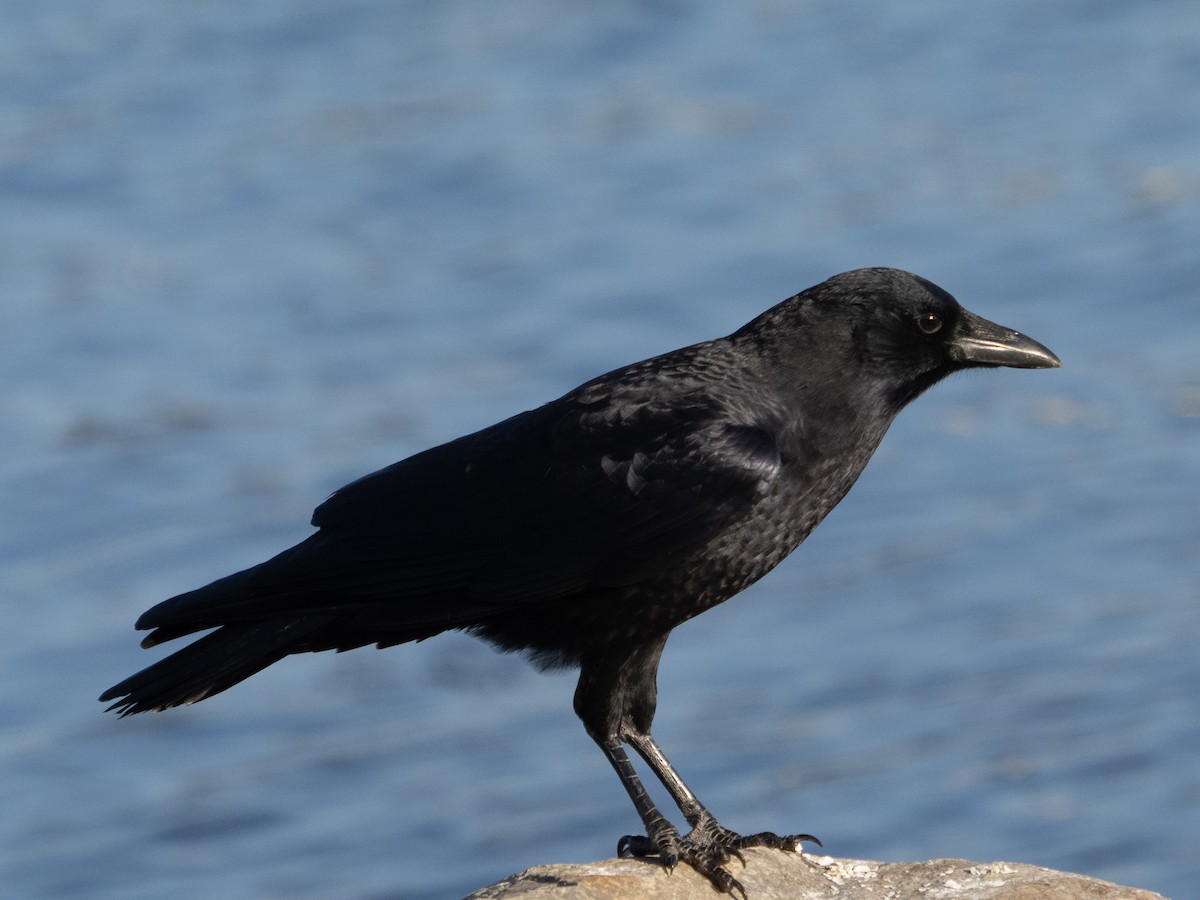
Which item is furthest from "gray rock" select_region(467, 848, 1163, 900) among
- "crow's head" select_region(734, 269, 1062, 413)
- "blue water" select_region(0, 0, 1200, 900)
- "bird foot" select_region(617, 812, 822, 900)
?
"blue water" select_region(0, 0, 1200, 900)

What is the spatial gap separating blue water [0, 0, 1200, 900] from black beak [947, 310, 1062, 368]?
Result: 151 inches

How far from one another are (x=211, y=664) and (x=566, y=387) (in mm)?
7083

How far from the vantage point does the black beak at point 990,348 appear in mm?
7113

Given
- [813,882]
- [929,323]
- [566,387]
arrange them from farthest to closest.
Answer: [566,387]
[929,323]
[813,882]

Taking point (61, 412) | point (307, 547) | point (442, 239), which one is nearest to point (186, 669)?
point (307, 547)

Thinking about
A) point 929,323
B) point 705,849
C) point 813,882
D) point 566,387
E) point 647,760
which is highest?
point 566,387

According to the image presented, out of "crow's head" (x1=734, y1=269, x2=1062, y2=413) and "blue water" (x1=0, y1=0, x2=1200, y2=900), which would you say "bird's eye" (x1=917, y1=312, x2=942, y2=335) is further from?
"blue water" (x1=0, y1=0, x2=1200, y2=900)

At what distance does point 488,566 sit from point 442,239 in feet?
31.3

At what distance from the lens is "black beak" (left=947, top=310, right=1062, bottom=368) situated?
711 cm

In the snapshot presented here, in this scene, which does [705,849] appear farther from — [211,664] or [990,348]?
[990,348]

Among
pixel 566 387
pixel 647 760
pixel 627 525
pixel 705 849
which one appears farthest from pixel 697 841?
pixel 566 387

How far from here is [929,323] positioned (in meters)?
7.01

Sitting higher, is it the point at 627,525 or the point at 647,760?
the point at 627,525

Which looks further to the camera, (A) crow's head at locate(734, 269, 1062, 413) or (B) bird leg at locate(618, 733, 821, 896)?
(A) crow's head at locate(734, 269, 1062, 413)
